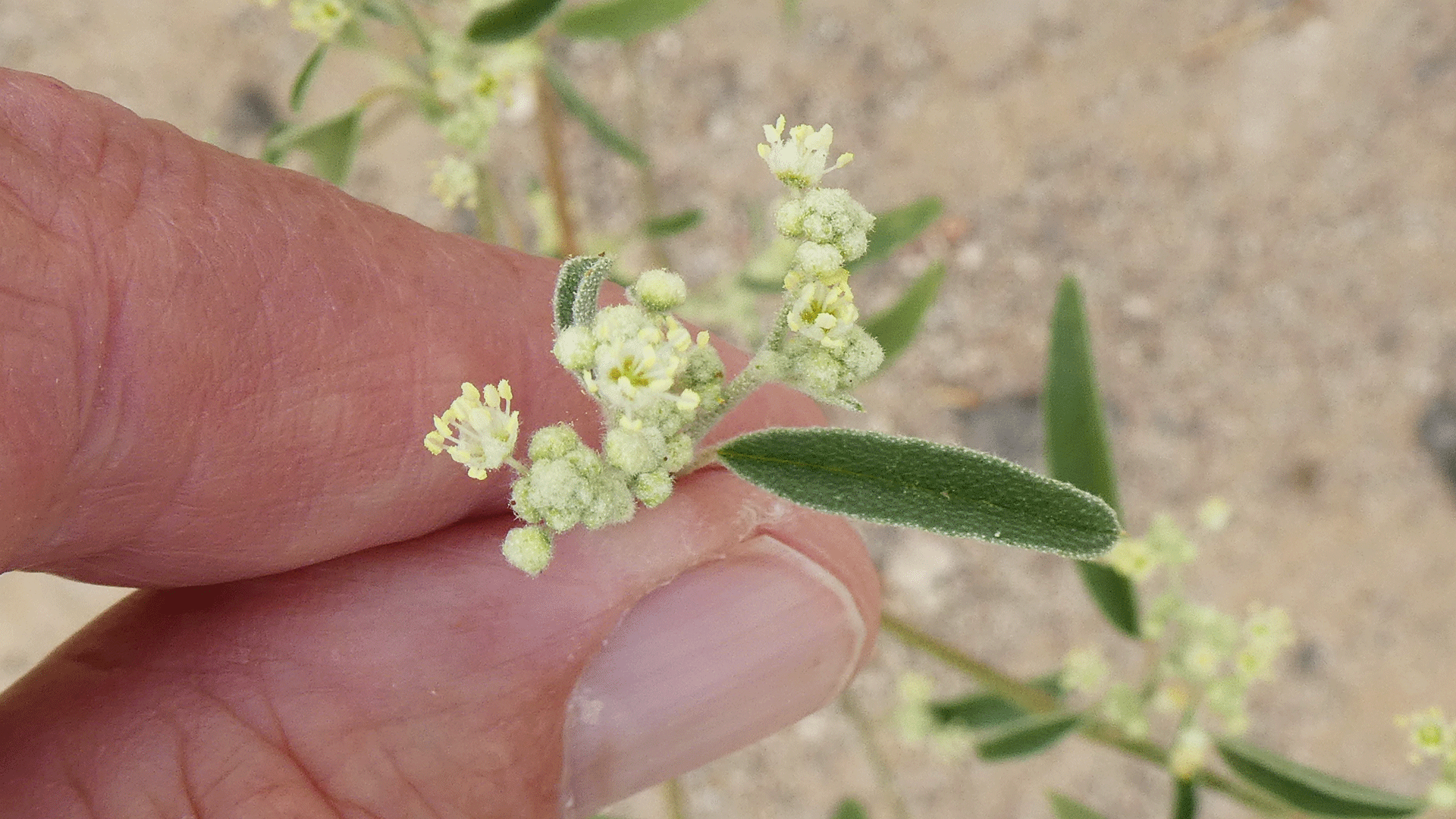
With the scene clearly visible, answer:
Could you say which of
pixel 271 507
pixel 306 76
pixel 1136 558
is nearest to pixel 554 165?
pixel 306 76

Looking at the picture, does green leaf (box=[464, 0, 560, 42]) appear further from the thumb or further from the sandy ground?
the sandy ground

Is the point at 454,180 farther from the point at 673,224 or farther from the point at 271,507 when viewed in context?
the point at 271,507

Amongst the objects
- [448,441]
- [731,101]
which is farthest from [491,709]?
[731,101]

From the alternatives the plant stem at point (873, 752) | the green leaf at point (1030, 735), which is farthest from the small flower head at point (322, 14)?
the plant stem at point (873, 752)

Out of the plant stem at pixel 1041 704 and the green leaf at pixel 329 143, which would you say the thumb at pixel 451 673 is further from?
the green leaf at pixel 329 143

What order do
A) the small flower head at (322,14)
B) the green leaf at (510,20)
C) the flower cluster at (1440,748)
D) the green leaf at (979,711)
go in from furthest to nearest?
the green leaf at (979,711) → the flower cluster at (1440,748) → the small flower head at (322,14) → the green leaf at (510,20)

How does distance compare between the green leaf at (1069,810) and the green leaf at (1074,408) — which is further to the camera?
the green leaf at (1069,810)

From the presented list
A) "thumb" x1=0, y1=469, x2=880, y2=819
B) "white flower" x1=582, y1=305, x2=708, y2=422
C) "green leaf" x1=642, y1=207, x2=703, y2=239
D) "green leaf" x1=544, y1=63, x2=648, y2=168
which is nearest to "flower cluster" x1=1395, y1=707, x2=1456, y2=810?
"thumb" x1=0, y1=469, x2=880, y2=819

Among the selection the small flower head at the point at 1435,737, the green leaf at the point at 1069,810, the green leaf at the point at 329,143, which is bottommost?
the green leaf at the point at 1069,810

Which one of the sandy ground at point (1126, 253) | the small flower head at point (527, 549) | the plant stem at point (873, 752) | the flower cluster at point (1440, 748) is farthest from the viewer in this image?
the sandy ground at point (1126, 253)
